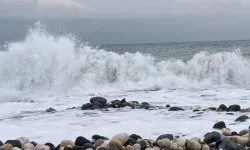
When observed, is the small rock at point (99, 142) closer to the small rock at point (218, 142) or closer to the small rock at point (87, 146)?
the small rock at point (87, 146)

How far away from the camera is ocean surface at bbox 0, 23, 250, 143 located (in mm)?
6148

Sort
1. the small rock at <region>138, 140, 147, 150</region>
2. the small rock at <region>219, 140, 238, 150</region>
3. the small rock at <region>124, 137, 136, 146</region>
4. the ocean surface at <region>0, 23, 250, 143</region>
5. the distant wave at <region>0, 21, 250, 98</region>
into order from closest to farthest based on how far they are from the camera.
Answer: the small rock at <region>219, 140, 238, 150</region> < the small rock at <region>138, 140, 147, 150</region> < the small rock at <region>124, 137, 136, 146</region> < the ocean surface at <region>0, 23, 250, 143</region> < the distant wave at <region>0, 21, 250, 98</region>

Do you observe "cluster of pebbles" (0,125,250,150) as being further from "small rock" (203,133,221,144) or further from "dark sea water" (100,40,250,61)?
"dark sea water" (100,40,250,61)

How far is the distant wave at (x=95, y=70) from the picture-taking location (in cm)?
1399

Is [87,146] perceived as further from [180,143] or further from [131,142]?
[180,143]

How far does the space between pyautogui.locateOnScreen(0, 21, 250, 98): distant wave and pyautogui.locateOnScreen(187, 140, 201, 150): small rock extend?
892 centimetres

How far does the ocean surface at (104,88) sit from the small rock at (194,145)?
0.90 metres

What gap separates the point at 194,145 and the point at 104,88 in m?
9.52

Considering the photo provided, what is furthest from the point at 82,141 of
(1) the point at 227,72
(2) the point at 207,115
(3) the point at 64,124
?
(1) the point at 227,72

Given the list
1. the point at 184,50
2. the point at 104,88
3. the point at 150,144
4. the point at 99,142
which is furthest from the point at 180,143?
the point at 184,50

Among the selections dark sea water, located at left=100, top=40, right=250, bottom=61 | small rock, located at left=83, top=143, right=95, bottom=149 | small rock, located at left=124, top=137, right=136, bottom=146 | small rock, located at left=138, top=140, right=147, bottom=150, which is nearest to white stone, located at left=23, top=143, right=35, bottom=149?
small rock, located at left=83, top=143, right=95, bottom=149

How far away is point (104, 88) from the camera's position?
45.8 ft

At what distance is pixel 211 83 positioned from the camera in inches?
576

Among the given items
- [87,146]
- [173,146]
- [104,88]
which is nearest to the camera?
[173,146]
